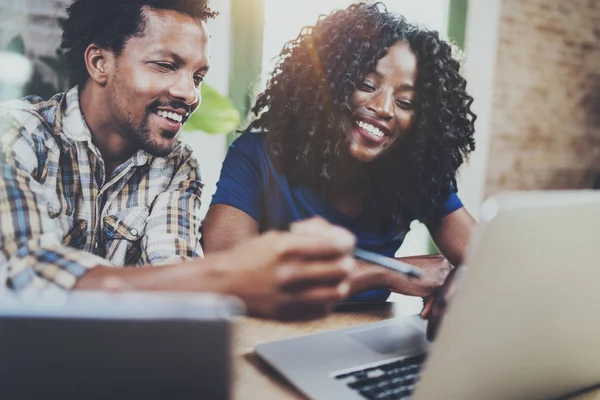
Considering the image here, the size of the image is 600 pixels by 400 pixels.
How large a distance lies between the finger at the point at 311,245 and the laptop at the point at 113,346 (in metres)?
0.35

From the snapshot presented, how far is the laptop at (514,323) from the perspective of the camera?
625 millimetres

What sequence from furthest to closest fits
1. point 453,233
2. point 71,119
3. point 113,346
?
point 453,233
point 71,119
point 113,346

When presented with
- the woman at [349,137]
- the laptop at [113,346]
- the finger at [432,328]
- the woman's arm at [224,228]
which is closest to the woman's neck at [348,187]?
the woman at [349,137]

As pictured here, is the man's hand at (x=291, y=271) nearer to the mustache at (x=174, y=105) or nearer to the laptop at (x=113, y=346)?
the laptop at (x=113, y=346)

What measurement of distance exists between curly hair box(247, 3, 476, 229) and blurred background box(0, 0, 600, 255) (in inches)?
1.8

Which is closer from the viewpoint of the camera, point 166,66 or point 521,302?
point 521,302

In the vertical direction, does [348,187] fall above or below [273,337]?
above

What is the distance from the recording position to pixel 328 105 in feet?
4.80

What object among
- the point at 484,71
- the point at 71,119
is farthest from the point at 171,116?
the point at 484,71

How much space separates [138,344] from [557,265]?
541 mm

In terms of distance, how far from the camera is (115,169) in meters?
1.21

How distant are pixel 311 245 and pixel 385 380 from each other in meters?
0.26

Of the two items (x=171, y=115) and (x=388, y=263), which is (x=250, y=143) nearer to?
(x=171, y=115)

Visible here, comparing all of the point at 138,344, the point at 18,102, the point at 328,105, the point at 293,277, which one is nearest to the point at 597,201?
the point at 293,277
